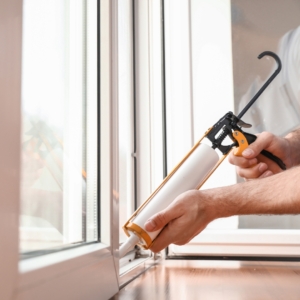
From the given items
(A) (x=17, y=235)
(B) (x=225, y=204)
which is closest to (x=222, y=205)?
(B) (x=225, y=204)

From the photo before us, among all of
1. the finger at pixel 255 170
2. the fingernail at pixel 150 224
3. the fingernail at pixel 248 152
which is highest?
the fingernail at pixel 248 152

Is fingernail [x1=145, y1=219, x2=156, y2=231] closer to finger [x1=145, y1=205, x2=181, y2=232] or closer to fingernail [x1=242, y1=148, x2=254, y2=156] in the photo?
finger [x1=145, y1=205, x2=181, y2=232]

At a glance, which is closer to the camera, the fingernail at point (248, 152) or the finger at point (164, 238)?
the finger at point (164, 238)

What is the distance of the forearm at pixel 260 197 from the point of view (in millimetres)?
830

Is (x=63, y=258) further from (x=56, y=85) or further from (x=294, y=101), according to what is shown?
(x=294, y=101)

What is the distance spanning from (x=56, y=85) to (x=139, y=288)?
456 millimetres

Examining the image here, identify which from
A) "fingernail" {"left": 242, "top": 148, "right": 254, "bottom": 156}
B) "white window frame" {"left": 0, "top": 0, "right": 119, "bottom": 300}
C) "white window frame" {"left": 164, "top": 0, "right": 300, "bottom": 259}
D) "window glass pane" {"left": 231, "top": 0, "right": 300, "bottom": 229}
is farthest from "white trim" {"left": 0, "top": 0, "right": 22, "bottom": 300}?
"window glass pane" {"left": 231, "top": 0, "right": 300, "bottom": 229}

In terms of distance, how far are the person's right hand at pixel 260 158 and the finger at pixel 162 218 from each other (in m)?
0.27

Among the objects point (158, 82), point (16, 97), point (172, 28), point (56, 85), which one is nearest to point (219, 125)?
point (56, 85)

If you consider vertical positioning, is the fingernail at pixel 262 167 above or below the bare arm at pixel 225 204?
above

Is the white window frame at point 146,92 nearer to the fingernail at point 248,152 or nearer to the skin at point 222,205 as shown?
the fingernail at point 248,152

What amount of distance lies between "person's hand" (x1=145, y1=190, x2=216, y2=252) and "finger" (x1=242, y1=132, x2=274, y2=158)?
0.22m

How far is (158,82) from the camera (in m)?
1.79

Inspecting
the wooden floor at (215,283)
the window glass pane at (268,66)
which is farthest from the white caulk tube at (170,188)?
the window glass pane at (268,66)
